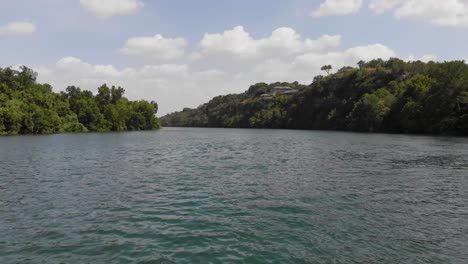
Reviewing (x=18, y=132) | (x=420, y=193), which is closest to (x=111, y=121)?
(x=18, y=132)

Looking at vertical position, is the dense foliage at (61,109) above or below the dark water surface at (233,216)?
→ above

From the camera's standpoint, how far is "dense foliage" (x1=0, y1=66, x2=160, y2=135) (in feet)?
365

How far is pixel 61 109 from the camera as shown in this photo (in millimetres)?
143250

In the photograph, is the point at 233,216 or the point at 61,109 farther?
the point at 61,109

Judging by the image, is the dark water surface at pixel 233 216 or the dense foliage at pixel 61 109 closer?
the dark water surface at pixel 233 216

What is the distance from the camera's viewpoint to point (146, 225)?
52.5 feet

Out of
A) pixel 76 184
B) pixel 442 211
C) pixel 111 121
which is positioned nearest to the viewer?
pixel 442 211

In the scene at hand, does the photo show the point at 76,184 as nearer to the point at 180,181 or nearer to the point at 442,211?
the point at 180,181

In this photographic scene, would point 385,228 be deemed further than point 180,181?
No

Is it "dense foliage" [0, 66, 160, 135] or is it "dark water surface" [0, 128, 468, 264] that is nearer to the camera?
"dark water surface" [0, 128, 468, 264]

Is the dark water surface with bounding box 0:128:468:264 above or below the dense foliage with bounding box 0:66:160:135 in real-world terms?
below

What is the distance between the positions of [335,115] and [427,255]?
183m

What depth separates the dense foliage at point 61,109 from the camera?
111 meters

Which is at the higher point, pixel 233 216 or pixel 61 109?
pixel 61 109
